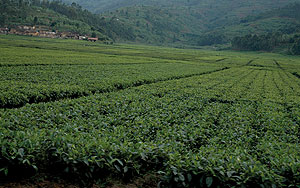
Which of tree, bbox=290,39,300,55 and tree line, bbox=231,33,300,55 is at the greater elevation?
tree line, bbox=231,33,300,55

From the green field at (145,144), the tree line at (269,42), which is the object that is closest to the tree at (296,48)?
the tree line at (269,42)

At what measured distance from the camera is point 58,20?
172 meters

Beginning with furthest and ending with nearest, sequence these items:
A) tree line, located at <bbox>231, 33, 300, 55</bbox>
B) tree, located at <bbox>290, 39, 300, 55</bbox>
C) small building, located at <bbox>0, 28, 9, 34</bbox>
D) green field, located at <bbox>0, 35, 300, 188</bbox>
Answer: tree line, located at <bbox>231, 33, 300, 55</bbox>
tree, located at <bbox>290, 39, 300, 55</bbox>
small building, located at <bbox>0, 28, 9, 34</bbox>
green field, located at <bbox>0, 35, 300, 188</bbox>

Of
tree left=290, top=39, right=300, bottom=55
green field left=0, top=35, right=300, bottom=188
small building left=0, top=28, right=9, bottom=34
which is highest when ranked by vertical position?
small building left=0, top=28, right=9, bottom=34

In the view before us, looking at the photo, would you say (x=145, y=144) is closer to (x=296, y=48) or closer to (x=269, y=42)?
(x=296, y=48)

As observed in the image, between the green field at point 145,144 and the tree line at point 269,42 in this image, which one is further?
the tree line at point 269,42

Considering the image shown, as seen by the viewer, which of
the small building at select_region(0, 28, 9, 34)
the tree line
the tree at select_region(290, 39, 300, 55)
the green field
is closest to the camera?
the green field

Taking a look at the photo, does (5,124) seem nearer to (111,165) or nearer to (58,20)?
(111,165)

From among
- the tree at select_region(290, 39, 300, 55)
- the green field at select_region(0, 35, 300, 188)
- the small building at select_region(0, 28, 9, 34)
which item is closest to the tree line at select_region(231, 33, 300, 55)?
the tree at select_region(290, 39, 300, 55)

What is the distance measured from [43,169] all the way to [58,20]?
18498 centimetres

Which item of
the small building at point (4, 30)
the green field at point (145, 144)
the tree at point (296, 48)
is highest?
the small building at point (4, 30)

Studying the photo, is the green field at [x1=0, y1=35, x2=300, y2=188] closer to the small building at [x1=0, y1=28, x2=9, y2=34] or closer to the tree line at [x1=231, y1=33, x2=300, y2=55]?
the small building at [x1=0, y1=28, x2=9, y2=34]

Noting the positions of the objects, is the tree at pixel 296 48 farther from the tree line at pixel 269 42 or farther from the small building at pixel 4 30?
the small building at pixel 4 30

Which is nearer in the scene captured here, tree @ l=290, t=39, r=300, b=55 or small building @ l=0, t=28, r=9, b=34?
small building @ l=0, t=28, r=9, b=34
